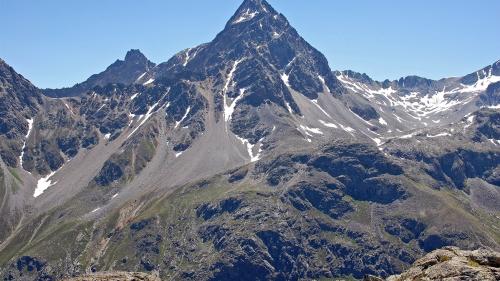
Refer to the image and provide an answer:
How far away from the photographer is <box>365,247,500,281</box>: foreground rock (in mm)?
51222

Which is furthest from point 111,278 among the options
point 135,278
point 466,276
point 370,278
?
point 466,276

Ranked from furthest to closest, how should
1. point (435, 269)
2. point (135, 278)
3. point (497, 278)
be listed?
point (135, 278)
point (435, 269)
point (497, 278)

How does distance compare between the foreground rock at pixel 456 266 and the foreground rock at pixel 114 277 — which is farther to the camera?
the foreground rock at pixel 114 277

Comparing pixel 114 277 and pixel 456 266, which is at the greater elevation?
pixel 114 277

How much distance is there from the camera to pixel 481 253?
187 feet

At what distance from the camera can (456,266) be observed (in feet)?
175

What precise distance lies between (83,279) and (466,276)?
126 ft

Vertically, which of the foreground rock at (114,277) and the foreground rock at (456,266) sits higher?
the foreground rock at (114,277)

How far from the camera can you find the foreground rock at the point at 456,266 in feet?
168

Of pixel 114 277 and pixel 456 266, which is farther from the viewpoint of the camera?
pixel 114 277

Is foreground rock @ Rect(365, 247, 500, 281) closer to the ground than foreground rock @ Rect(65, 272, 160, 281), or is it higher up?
closer to the ground

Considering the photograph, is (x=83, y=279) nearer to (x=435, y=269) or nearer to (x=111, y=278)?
(x=111, y=278)

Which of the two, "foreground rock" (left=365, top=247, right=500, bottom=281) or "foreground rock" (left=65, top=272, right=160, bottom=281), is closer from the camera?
"foreground rock" (left=365, top=247, right=500, bottom=281)

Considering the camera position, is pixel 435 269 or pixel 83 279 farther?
pixel 83 279
